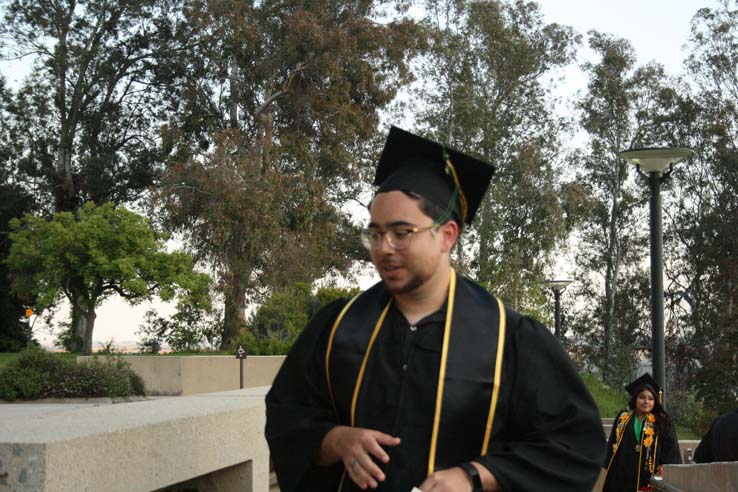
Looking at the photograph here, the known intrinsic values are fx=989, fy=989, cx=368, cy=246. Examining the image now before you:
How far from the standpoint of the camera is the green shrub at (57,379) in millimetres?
21422

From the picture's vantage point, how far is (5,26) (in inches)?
1737

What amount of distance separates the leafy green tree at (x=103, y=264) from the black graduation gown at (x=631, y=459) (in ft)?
82.8

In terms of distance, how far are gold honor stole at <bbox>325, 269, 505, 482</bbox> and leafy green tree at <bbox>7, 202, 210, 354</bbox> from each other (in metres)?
31.7

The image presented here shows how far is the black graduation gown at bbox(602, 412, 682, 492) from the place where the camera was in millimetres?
10016

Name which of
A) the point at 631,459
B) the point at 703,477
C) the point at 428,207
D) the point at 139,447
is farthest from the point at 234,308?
the point at 428,207

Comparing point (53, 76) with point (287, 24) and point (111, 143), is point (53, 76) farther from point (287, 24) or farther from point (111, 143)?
point (287, 24)

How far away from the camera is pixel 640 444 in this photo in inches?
401

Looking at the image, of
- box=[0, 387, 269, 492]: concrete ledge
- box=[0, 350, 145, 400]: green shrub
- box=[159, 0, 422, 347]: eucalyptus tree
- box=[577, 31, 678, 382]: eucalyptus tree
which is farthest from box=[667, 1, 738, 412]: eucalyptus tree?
box=[0, 387, 269, 492]: concrete ledge

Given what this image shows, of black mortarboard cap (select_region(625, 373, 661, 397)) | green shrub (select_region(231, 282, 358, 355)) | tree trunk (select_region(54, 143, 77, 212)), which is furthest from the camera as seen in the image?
tree trunk (select_region(54, 143, 77, 212))

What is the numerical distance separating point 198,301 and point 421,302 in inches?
1286

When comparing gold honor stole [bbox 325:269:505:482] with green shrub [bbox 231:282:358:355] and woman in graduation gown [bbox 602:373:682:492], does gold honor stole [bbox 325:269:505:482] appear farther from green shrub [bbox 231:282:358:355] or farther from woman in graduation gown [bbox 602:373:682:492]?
green shrub [bbox 231:282:358:355]

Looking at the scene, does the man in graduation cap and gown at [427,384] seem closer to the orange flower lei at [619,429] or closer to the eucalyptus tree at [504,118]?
the orange flower lei at [619,429]

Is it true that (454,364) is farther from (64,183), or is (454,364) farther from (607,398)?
(64,183)

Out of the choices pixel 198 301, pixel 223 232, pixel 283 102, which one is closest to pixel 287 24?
pixel 283 102
